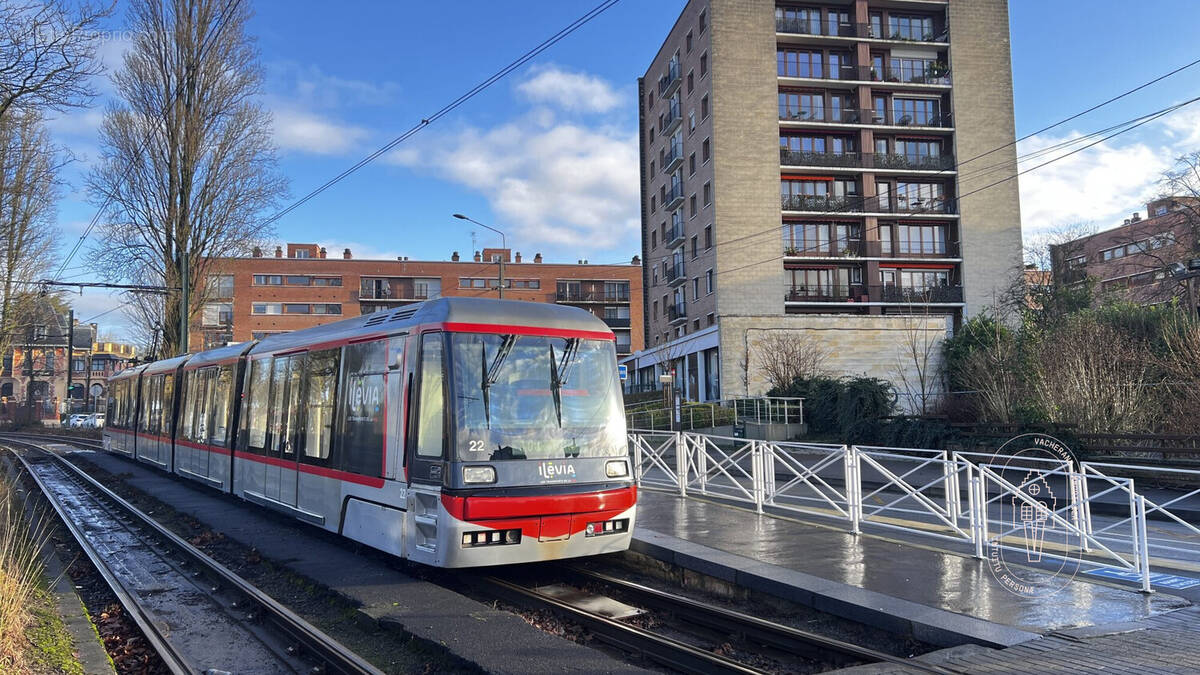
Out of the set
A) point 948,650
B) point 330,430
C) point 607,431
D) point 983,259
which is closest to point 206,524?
point 330,430

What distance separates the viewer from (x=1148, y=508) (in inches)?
303

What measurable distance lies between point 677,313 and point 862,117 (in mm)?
16216

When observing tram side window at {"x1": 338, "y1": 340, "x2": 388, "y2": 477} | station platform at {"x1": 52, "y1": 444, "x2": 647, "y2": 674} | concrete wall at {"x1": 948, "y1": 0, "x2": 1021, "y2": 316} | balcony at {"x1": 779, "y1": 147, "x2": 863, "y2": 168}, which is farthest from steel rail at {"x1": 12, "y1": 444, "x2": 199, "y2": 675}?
concrete wall at {"x1": 948, "y1": 0, "x2": 1021, "y2": 316}

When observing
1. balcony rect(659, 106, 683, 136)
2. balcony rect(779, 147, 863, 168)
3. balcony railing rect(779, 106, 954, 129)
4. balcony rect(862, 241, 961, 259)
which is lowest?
balcony rect(862, 241, 961, 259)

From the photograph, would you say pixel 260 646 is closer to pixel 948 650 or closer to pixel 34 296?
pixel 948 650

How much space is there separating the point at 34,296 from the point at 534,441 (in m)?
26.9

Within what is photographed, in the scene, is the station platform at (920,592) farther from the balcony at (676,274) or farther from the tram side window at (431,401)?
the balcony at (676,274)

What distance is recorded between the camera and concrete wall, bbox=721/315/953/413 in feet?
130

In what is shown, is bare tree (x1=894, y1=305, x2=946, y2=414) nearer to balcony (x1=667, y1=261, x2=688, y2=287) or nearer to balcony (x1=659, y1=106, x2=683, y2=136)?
balcony (x1=667, y1=261, x2=688, y2=287)

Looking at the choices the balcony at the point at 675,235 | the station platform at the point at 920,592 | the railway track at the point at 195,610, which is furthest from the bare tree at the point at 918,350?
the railway track at the point at 195,610

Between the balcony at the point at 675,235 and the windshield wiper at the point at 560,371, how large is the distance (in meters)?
41.5

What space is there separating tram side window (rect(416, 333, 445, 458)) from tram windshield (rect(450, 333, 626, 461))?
171mm

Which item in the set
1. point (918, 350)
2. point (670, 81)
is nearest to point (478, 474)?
point (918, 350)

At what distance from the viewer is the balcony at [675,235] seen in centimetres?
4981
